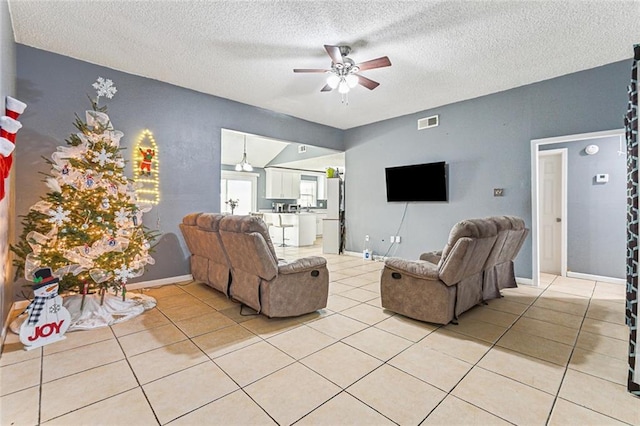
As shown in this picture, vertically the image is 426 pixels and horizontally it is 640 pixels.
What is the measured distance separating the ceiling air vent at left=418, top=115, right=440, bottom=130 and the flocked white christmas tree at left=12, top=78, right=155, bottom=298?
4.87 meters

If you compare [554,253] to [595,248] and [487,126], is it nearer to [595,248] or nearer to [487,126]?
[595,248]

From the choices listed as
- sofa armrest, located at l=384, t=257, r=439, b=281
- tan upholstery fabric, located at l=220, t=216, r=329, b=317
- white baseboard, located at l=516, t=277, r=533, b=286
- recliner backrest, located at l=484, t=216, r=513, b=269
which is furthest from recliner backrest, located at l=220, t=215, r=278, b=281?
white baseboard, located at l=516, t=277, r=533, b=286

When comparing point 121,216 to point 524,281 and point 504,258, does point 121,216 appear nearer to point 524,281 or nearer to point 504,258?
point 504,258

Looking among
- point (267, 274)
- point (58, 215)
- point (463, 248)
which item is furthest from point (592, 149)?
point (58, 215)

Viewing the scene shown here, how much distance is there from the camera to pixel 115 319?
2924 millimetres

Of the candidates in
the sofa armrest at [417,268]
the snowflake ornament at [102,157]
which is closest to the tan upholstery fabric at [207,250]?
the snowflake ornament at [102,157]

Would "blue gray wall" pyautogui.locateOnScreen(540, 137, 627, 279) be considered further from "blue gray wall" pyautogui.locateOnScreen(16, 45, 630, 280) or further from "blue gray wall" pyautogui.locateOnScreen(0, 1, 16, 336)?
"blue gray wall" pyautogui.locateOnScreen(0, 1, 16, 336)

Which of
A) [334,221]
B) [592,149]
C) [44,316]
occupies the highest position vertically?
[592,149]

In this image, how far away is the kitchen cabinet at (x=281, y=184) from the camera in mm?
9867

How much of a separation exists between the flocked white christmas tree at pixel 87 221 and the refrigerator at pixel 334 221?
4.38 meters

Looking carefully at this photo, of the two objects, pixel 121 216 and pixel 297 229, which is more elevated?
pixel 121 216

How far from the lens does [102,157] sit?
3.00 m

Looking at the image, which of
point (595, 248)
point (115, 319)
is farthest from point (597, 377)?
point (115, 319)

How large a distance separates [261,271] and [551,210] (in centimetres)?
525
